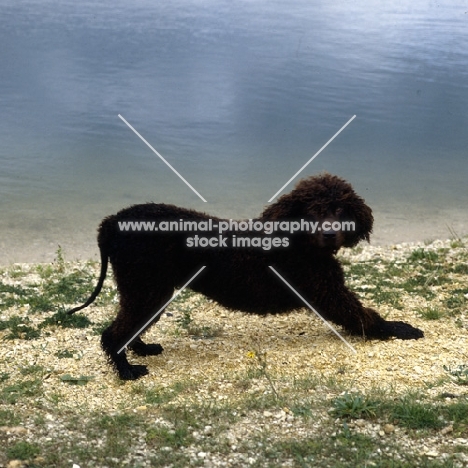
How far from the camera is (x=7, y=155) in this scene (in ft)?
46.1

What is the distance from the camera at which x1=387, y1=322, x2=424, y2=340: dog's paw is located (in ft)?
21.5

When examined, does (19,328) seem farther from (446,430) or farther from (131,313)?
(446,430)

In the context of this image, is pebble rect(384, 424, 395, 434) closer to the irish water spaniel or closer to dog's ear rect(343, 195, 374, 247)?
the irish water spaniel

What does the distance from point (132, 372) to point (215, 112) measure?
11.1 m

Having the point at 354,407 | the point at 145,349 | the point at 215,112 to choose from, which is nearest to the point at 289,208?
the point at 145,349

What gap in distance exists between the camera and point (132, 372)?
612 cm

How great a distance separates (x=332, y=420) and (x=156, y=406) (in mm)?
1244

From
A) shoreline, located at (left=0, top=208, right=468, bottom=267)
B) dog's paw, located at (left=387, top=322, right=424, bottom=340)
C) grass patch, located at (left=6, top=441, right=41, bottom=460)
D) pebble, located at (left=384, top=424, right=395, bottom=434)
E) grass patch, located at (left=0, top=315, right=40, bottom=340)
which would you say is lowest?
shoreline, located at (left=0, top=208, right=468, bottom=267)

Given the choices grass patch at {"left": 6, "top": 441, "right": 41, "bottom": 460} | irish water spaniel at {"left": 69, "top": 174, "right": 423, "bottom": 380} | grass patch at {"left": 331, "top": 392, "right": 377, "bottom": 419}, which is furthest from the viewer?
irish water spaniel at {"left": 69, "top": 174, "right": 423, "bottom": 380}

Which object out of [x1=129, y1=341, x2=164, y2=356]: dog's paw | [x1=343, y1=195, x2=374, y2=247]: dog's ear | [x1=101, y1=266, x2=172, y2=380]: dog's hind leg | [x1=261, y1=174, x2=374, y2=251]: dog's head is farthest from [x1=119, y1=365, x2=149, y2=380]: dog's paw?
[x1=343, y1=195, x2=374, y2=247]: dog's ear

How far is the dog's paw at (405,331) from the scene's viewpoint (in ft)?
21.5

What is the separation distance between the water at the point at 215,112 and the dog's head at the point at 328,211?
5060 mm

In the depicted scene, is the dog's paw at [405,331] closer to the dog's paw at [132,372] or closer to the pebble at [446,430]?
the pebble at [446,430]

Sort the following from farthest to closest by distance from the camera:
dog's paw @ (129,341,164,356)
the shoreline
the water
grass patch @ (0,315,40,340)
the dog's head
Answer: the water, the shoreline, grass patch @ (0,315,40,340), dog's paw @ (129,341,164,356), the dog's head
